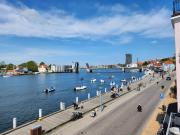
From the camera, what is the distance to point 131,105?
4447 cm

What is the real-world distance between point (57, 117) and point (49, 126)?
466 cm

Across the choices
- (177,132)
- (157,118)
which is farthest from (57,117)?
(177,132)

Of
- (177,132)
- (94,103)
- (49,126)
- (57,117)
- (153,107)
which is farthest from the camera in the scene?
(94,103)

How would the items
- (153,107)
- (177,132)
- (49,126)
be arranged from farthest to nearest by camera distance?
(153,107)
(49,126)
(177,132)

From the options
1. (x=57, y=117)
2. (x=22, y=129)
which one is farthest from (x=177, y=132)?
(x=57, y=117)

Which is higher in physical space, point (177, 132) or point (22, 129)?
point (177, 132)

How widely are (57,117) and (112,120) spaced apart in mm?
8504

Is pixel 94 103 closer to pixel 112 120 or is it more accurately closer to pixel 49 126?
pixel 112 120

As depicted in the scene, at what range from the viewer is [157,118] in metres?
32.7

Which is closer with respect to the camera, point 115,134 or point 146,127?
point 115,134

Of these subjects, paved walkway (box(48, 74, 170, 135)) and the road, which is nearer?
the road

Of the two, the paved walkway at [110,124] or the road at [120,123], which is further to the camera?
the paved walkway at [110,124]

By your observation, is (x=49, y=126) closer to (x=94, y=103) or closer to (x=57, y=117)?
(x=57, y=117)

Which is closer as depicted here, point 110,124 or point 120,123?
point 110,124
